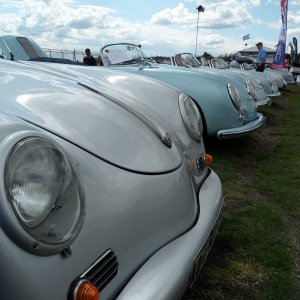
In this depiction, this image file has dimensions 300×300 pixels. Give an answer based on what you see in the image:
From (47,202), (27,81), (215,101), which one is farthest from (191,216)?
(215,101)

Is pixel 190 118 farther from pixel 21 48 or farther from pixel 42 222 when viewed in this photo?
pixel 21 48

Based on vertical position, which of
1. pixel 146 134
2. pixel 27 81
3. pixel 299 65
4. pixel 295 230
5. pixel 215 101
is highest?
pixel 27 81

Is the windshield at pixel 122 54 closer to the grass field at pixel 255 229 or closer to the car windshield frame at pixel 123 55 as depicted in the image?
the car windshield frame at pixel 123 55

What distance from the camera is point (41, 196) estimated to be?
1.04 meters

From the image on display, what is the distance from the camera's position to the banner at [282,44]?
738 inches

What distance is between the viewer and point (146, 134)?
5.91 ft

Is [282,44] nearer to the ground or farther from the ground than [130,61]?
nearer to the ground

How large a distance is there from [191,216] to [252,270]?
0.74 m

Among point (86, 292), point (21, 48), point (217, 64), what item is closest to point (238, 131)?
point (21, 48)

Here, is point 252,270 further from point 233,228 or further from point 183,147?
point 183,147

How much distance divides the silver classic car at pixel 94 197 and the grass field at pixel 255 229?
42 cm

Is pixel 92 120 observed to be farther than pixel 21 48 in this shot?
No

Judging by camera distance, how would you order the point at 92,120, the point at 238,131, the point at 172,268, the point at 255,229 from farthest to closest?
the point at 238,131, the point at 255,229, the point at 92,120, the point at 172,268

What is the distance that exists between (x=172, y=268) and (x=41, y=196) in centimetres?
53
